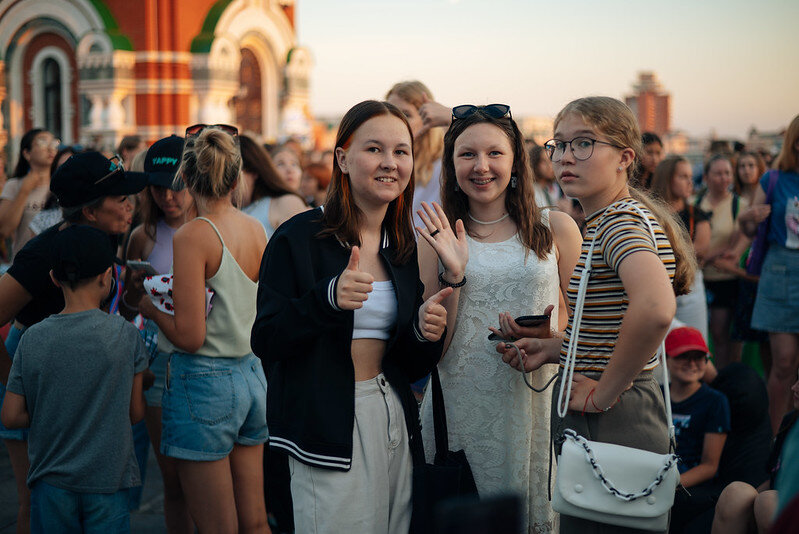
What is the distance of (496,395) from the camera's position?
2891 millimetres

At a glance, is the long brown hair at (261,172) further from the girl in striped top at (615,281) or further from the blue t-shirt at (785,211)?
the blue t-shirt at (785,211)

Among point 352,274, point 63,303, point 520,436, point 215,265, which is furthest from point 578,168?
point 63,303

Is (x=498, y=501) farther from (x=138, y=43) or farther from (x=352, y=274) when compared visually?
(x=138, y=43)

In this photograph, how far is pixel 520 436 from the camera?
2.88 m

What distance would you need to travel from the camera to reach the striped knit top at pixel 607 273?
2.37m

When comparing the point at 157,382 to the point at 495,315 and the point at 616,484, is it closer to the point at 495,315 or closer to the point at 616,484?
the point at 495,315

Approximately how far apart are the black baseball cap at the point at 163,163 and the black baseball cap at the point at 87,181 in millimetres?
322

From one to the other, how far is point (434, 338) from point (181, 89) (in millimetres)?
20532

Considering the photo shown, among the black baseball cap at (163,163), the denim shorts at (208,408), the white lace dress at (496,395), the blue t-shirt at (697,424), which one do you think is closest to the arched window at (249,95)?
the black baseball cap at (163,163)

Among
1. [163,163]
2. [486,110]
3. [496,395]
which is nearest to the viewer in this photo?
[496,395]

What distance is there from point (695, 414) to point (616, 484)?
2.28 meters

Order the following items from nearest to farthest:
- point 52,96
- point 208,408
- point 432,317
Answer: point 432,317 → point 208,408 → point 52,96

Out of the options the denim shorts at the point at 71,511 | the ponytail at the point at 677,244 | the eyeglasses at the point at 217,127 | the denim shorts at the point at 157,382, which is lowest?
the denim shorts at the point at 71,511

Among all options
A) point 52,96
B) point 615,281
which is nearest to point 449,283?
point 615,281
